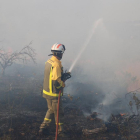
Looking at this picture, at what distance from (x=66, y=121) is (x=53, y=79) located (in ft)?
5.68

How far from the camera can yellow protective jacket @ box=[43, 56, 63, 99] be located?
3.39 meters

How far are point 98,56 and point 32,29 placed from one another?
1625 cm

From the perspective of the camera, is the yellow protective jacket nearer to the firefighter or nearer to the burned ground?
the firefighter

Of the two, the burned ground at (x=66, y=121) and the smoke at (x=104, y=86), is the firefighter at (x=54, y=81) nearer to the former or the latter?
the burned ground at (x=66, y=121)

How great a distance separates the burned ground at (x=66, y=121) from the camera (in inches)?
144

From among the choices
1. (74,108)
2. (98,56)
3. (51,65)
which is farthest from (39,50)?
(51,65)

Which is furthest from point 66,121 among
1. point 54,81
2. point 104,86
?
point 104,86

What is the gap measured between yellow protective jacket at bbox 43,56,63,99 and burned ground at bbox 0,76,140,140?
1018 mm

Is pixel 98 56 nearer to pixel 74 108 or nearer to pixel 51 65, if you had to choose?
pixel 74 108

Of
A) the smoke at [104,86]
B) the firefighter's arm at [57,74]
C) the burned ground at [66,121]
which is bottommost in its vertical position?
the burned ground at [66,121]

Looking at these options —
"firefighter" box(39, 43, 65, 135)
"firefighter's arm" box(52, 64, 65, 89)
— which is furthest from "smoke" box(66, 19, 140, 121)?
"firefighter's arm" box(52, 64, 65, 89)

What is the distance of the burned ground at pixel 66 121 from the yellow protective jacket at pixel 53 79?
102 centimetres

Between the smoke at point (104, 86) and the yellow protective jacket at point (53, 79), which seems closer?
the yellow protective jacket at point (53, 79)

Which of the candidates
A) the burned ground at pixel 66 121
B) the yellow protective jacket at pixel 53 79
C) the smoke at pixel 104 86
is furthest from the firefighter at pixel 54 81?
the smoke at pixel 104 86
